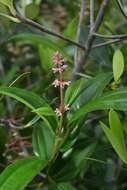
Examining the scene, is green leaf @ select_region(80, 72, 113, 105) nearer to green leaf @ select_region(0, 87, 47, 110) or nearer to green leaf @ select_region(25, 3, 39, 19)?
green leaf @ select_region(0, 87, 47, 110)

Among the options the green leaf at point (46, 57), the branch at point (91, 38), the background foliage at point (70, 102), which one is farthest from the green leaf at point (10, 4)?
the green leaf at point (46, 57)

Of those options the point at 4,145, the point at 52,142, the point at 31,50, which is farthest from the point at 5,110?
the point at 31,50

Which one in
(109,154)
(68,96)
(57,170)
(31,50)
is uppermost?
(31,50)

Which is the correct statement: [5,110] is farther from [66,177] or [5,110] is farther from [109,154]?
[66,177]

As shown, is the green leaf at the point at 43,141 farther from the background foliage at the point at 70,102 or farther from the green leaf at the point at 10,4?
the green leaf at the point at 10,4

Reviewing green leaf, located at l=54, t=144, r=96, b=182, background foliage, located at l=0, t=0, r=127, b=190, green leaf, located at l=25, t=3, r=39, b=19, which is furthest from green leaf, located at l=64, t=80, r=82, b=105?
green leaf, located at l=25, t=3, r=39, b=19

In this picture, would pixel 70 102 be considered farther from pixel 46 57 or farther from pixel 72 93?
pixel 46 57
